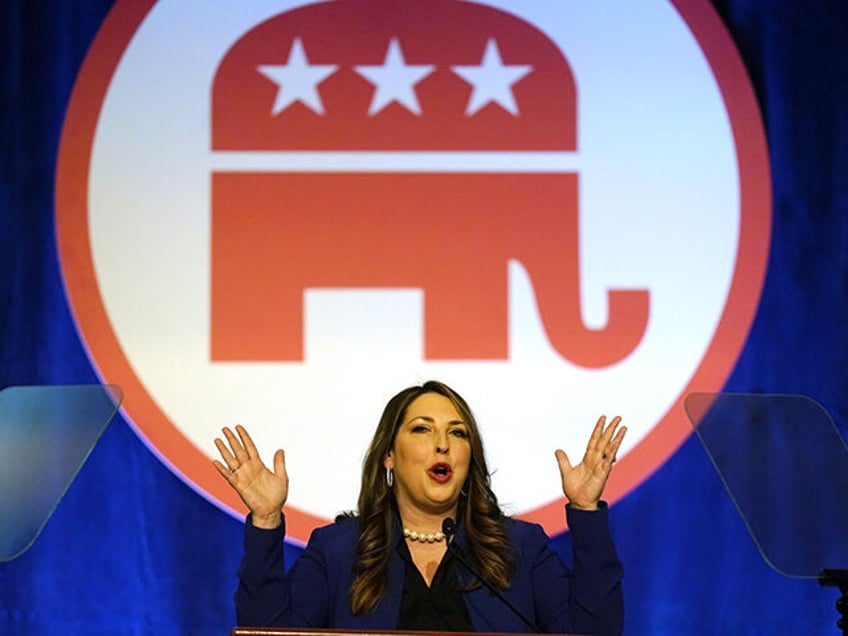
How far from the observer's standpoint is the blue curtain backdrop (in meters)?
3.59

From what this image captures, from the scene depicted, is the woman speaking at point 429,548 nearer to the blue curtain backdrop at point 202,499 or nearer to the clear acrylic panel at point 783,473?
the clear acrylic panel at point 783,473

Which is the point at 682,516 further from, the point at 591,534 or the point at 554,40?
the point at 554,40

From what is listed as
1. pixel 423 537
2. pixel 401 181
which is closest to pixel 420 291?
pixel 401 181

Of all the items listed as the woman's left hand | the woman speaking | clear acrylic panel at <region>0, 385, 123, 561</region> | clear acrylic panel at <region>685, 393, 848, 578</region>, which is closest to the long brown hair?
the woman speaking

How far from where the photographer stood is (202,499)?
3586 mm

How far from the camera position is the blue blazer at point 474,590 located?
8.69 ft

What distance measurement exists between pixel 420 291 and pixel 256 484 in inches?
42.0

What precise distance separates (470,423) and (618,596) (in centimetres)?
48

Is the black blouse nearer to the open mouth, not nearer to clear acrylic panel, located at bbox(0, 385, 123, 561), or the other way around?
the open mouth

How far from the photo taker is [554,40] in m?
3.67

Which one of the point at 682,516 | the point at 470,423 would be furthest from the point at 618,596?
the point at 682,516

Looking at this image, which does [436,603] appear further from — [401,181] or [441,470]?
[401,181]

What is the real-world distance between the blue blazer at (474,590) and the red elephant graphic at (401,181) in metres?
0.83

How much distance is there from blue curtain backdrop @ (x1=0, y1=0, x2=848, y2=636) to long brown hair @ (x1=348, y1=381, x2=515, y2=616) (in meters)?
0.76
